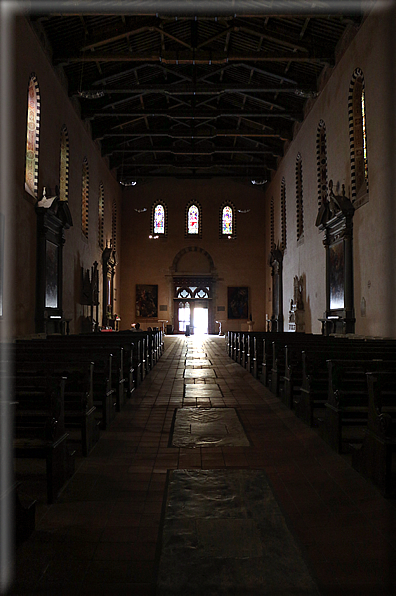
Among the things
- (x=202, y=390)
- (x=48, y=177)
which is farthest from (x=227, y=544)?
(x=48, y=177)

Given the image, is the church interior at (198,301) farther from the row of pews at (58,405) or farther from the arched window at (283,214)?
the arched window at (283,214)

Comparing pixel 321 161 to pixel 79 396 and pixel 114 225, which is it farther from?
pixel 79 396

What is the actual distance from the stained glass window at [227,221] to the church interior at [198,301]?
3.3 inches

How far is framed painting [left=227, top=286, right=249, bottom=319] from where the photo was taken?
27203 mm

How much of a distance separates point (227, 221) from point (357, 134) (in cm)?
1543

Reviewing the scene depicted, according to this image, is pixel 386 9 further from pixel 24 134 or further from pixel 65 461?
pixel 65 461

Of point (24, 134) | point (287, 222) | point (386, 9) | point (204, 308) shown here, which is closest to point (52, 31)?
point (24, 134)

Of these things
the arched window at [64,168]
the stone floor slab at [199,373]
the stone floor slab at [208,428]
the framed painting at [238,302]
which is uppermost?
the arched window at [64,168]

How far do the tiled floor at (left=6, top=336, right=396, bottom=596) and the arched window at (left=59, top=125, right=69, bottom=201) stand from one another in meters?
11.5

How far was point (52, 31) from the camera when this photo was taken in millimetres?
12891

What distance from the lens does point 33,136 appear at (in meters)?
12.3

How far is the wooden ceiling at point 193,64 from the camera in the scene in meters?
12.8

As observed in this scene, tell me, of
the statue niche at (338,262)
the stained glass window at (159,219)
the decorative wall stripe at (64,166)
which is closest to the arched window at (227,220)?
the stained glass window at (159,219)

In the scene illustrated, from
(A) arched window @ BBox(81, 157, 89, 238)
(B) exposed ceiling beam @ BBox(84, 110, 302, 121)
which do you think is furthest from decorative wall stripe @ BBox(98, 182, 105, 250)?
(B) exposed ceiling beam @ BBox(84, 110, 302, 121)
